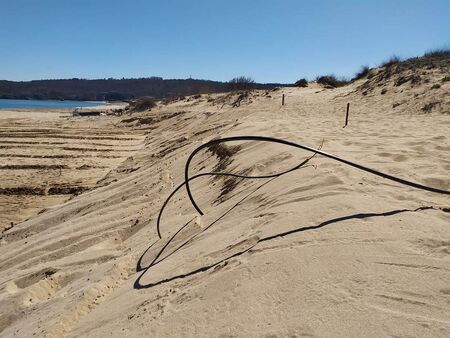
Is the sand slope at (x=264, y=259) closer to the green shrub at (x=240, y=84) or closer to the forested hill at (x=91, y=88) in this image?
the green shrub at (x=240, y=84)

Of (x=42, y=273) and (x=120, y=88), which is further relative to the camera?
(x=120, y=88)

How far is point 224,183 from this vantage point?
5.42 m

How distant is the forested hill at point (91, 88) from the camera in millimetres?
137000

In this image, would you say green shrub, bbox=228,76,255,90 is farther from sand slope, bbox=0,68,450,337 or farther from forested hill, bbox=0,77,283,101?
forested hill, bbox=0,77,283,101

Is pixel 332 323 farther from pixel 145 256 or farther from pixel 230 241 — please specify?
pixel 145 256

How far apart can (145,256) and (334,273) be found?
2.06m

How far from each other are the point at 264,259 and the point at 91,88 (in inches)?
7023

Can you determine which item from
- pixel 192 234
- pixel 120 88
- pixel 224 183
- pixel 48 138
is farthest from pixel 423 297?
pixel 120 88

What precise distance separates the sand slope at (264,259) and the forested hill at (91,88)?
128224 millimetres

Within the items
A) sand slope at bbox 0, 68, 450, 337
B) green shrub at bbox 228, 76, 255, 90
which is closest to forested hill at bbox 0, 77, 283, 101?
green shrub at bbox 228, 76, 255, 90

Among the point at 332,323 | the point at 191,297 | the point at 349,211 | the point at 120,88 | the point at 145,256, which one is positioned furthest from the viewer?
the point at 120,88

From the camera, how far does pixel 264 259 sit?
2.67 metres

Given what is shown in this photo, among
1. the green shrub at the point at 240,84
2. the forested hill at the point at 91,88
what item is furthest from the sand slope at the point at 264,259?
the forested hill at the point at 91,88

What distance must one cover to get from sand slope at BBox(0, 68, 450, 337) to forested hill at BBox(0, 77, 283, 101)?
128 m
